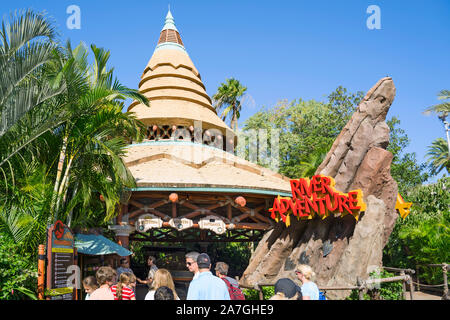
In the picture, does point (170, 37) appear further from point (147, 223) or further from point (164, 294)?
point (164, 294)

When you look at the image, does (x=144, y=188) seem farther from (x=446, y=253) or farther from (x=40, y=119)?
(x=446, y=253)

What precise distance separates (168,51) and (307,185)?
48.4 feet

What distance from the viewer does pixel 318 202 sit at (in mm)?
12000

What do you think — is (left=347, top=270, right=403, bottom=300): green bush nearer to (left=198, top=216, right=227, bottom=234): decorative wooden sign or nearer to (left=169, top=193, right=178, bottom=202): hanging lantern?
(left=198, top=216, right=227, bottom=234): decorative wooden sign

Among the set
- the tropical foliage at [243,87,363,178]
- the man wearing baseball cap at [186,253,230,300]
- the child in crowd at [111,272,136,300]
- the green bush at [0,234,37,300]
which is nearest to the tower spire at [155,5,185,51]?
the tropical foliage at [243,87,363,178]

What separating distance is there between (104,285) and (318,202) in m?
8.08

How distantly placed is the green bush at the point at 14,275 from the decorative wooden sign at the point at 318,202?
7851 mm

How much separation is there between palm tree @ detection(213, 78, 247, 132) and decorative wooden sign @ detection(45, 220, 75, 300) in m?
32.5

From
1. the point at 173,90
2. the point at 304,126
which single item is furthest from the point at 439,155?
the point at 173,90

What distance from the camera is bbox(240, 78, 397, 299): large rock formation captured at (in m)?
11.1

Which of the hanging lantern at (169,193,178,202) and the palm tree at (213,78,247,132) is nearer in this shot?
the hanging lantern at (169,193,178,202)
